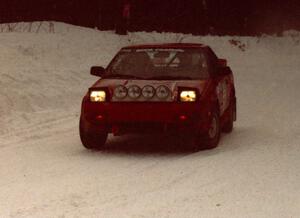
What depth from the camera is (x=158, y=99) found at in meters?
9.99

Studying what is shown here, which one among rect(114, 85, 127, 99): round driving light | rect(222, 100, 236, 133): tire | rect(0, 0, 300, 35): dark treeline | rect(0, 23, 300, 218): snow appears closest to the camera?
rect(0, 23, 300, 218): snow

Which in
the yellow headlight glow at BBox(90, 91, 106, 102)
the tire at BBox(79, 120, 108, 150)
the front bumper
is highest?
the yellow headlight glow at BBox(90, 91, 106, 102)

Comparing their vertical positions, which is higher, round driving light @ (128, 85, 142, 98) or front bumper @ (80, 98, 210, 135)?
round driving light @ (128, 85, 142, 98)

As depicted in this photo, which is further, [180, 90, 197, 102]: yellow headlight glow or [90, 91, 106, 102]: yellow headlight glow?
[90, 91, 106, 102]: yellow headlight glow

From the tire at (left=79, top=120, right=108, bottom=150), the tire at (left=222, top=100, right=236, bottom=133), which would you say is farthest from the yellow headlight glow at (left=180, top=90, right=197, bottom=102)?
the tire at (left=222, top=100, right=236, bottom=133)

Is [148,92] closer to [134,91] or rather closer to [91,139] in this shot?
[134,91]

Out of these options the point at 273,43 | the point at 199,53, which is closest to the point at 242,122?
the point at 199,53

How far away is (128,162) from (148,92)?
0.99 m

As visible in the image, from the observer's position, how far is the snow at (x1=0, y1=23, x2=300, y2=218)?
7.30 meters

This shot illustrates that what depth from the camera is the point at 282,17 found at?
3572 centimetres

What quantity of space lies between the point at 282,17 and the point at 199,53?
987 inches

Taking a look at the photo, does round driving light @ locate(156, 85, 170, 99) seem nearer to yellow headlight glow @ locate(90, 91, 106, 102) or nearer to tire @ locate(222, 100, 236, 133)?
yellow headlight glow @ locate(90, 91, 106, 102)

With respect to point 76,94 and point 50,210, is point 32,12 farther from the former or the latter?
point 50,210

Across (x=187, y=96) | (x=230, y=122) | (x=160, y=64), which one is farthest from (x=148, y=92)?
(x=230, y=122)
